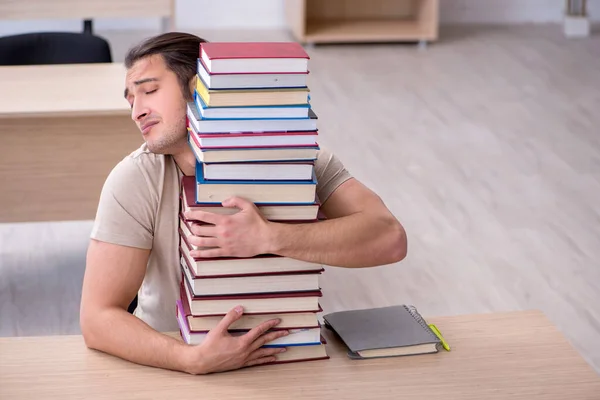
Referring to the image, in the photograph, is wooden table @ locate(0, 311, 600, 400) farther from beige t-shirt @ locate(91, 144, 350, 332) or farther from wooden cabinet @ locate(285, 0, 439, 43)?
wooden cabinet @ locate(285, 0, 439, 43)

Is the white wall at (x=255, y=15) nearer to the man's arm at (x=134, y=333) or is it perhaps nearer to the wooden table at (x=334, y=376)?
the man's arm at (x=134, y=333)

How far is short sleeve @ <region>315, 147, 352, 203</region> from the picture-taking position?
2049 mm

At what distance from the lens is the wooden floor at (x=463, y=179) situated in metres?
3.55

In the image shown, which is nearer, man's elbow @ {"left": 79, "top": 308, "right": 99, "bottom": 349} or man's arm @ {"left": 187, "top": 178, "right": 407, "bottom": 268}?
man's arm @ {"left": 187, "top": 178, "right": 407, "bottom": 268}

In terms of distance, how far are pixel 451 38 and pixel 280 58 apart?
5895mm

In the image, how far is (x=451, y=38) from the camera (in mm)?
7281

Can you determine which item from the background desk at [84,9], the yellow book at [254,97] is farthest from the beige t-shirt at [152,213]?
the background desk at [84,9]

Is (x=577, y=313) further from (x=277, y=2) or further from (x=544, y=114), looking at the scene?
(x=277, y=2)

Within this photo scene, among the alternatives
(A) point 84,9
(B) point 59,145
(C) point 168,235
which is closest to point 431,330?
(C) point 168,235

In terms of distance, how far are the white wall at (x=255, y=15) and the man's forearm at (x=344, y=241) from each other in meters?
5.68

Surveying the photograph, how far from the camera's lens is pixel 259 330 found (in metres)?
1.69

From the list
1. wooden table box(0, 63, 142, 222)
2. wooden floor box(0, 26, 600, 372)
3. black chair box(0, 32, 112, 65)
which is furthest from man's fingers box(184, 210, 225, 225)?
black chair box(0, 32, 112, 65)

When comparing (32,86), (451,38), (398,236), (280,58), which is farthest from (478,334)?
(451,38)

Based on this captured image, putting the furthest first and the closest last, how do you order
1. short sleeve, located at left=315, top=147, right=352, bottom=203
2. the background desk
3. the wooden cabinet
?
the wooden cabinet < the background desk < short sleeve, located at left=315, top=147, right=352, bottom=203
